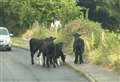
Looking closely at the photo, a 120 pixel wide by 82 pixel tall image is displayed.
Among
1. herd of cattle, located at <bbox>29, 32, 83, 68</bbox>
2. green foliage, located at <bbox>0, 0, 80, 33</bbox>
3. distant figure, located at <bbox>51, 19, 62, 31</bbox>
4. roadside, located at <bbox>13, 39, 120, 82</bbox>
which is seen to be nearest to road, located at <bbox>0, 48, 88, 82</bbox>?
roadside, located at <bbox>13, 39, 120, 82</bbox>

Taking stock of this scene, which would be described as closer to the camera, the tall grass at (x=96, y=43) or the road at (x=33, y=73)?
the road at (x=33, y=73)

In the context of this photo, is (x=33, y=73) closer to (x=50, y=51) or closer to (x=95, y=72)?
(x=50, y=51)

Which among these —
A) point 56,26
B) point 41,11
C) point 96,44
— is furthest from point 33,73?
point 41,11

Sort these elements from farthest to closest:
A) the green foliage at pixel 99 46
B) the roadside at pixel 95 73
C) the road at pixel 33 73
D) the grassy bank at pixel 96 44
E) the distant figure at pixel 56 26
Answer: the distant figure at pixel 56 26
the grassy bank at pixel 96 44
the green foliage at pixel 99 46
the road at pixel 33 73
the roadside at pixel 95 73

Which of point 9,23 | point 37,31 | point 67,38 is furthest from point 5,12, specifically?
point 67,38

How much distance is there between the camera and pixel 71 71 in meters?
20.5

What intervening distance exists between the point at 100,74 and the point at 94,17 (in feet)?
124

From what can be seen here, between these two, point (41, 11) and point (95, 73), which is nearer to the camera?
point (95, 73)

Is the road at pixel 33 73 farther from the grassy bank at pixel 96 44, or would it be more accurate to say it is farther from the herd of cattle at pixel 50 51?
the grassy bank at pixel 96 44

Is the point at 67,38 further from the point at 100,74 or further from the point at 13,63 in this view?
the point at 100,74

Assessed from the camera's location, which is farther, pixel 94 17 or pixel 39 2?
pixel 94 17

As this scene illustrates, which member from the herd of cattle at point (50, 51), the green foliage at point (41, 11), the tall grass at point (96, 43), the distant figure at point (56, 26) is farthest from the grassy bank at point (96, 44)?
the green foliage at point (41, 11)

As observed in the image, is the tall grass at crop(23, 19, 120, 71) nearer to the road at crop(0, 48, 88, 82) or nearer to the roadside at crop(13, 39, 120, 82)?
the roadside at crop(13, 39, 120, 82)

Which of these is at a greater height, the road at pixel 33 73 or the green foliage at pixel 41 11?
the road at pixel 33 73
